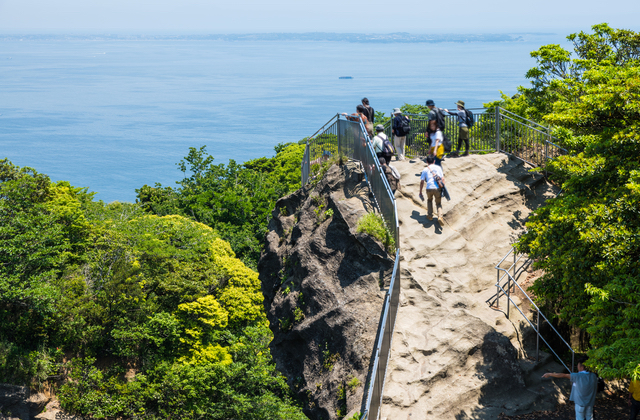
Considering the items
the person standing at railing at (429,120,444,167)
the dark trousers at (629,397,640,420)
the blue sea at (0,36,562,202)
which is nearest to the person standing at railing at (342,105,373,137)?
the person standing at railing at (429,120,444,167)

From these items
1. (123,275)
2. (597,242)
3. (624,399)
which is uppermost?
(597,242)

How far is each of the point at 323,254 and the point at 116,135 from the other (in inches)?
5540

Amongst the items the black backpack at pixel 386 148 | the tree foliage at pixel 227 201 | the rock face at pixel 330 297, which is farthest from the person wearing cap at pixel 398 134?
the tree foliage at pixel 227 201

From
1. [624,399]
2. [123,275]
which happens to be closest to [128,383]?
[123,275]

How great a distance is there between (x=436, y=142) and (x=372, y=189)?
84.5 inches

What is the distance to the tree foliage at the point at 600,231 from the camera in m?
7.27

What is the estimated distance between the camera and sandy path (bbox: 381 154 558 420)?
30.0 feet

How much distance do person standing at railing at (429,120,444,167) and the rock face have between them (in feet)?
6.61

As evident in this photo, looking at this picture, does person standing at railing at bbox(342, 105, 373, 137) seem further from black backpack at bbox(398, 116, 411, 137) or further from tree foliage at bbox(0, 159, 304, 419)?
tree foliage at bbox(0, 159, 304, 419)

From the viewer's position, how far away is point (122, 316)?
25750mm

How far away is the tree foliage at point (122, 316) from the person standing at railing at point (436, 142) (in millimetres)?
12333

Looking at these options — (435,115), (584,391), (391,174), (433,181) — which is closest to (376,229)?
(433,181)

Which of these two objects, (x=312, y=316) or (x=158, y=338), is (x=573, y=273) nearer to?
(x=312, y=316)

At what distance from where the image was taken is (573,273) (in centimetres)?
859
